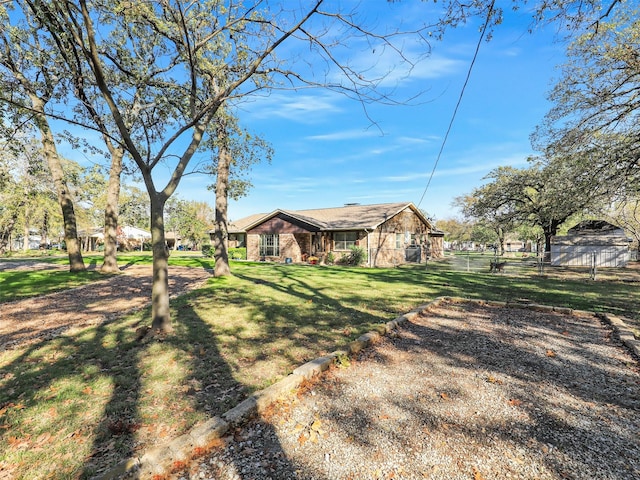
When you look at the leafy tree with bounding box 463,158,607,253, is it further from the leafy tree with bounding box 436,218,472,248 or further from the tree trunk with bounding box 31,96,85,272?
the leafy tree with bounding box 436,218,472,248

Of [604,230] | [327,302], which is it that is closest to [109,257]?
[327,302]

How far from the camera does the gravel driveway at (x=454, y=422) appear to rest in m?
2.41

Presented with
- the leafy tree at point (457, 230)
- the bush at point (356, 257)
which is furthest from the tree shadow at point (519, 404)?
the leafy tree at point (457, 230)

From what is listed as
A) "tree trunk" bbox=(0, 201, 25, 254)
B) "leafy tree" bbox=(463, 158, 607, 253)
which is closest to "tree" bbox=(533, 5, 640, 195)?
"leafy tree" bbox=(463, 158, 607, 253)

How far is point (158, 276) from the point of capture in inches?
226

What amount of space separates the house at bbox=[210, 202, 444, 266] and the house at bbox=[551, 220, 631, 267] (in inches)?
421

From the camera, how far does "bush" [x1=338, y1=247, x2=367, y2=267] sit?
22.1m

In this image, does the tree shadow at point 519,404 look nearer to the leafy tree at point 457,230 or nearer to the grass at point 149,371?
the grass at point 149,371

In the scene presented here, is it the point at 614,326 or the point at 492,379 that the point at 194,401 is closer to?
the point at 492,379

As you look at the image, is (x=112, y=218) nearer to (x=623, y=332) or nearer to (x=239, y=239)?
(x=239, y=239)

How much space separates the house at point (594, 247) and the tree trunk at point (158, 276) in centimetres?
2891

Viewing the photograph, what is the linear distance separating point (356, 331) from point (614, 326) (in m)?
5.17

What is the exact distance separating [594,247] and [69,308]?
32.7 metres

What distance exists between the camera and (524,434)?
2.81m
